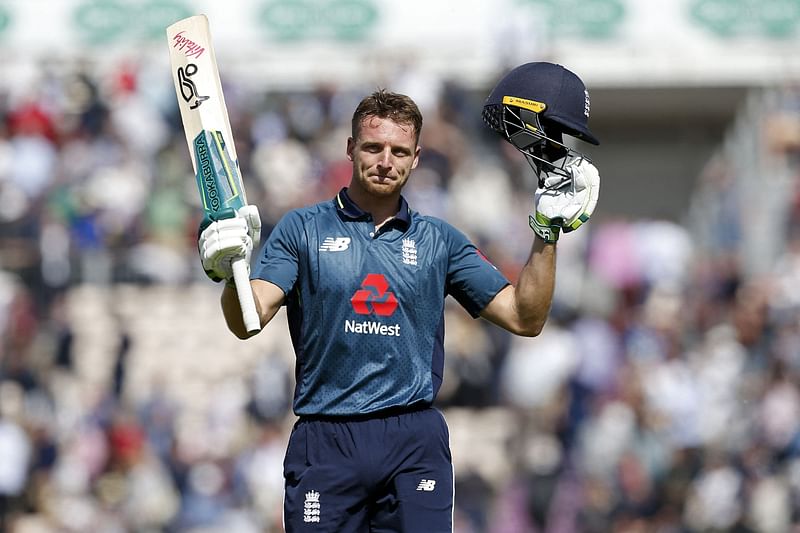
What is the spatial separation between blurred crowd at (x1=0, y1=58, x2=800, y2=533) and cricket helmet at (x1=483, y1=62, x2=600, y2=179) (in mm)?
6377

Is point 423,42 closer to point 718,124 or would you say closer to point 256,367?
point 718,124

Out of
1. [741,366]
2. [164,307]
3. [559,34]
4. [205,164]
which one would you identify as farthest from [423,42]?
[205,164]

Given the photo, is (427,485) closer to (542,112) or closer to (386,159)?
(386,159)

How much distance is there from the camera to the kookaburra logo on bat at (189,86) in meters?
5.07

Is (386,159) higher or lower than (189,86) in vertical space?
lower

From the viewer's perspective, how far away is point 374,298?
4980mm

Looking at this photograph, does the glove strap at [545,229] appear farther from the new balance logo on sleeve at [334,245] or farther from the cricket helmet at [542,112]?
the new balance logo on sleeve at [334,245]

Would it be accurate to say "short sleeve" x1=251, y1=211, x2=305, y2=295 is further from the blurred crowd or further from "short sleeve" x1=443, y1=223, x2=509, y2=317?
the blurred crowd

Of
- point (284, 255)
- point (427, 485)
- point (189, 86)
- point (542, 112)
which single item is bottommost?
point (427, 485)

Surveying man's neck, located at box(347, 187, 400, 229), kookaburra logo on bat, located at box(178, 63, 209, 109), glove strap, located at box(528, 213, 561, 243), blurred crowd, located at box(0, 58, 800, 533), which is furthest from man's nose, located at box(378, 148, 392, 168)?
blurred crowd, located at box(0, 58, 800, 533)

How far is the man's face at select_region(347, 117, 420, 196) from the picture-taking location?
496 centimetres

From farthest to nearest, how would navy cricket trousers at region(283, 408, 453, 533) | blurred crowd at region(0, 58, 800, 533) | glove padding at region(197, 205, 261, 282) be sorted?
1. blurred crowd at region(0, 58, 800, 533)
2. navy cricket trousers at region(283, 408, 453, 533)
3. glove padding at region(197, 205, 261, 282)

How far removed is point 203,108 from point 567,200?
1.24 m

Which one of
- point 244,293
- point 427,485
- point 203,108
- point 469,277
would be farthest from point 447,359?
point 244,293
